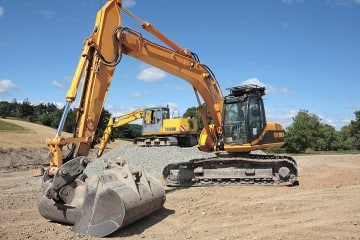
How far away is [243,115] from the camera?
39.0 ft

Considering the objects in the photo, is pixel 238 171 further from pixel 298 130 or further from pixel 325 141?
pixel 325 141

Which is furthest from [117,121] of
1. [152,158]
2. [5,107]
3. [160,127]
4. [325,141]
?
[5,107]

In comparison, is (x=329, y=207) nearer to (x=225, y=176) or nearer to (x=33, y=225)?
(x=225, y=176)

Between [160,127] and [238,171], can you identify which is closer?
[238,171]

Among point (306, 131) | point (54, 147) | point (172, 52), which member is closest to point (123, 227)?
point (54, 147)

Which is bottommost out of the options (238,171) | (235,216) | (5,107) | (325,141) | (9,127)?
(235,216)

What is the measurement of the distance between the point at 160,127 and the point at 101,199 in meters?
20.5

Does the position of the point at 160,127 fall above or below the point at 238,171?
above

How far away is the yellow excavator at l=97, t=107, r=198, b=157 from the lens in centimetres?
2538

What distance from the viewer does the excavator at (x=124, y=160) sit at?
236 inches

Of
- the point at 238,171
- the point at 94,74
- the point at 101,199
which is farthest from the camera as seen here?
the point at 238,171

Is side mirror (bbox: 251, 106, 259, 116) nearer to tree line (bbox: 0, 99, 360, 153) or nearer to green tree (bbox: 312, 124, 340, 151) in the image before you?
tree line (bbox: 0, 99, 360, 153)

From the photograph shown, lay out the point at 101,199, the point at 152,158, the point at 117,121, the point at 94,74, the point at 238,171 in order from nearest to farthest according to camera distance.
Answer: the point at 101,199 < the point at 94,74 < the point at 238,171 < the point at 152,158 < the point at 117,121

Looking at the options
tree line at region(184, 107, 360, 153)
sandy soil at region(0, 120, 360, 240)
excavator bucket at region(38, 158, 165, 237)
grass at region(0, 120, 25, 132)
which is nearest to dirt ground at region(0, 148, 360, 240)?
sandy soil at region(0, 120, 360, 240)
